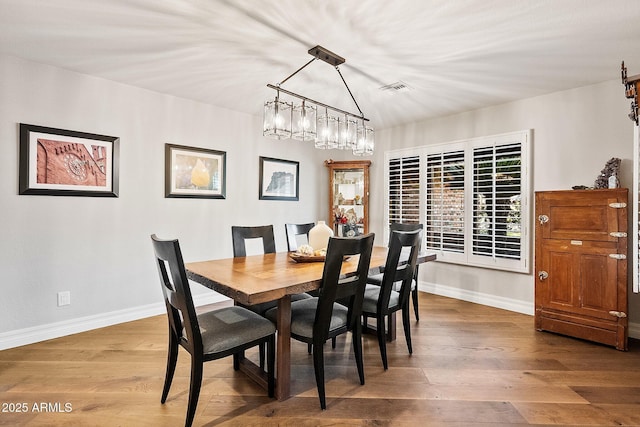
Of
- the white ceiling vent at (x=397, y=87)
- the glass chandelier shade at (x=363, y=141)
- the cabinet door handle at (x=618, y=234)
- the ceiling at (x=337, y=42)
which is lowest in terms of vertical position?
the cabinet door handle at (x=618, y=234)

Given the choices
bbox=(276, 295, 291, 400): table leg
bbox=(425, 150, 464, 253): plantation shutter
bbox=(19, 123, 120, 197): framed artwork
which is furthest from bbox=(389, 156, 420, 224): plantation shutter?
bbox=(19, 123, 120, 197): framed artwork

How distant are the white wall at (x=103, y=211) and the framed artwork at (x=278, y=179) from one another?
0.19 metres

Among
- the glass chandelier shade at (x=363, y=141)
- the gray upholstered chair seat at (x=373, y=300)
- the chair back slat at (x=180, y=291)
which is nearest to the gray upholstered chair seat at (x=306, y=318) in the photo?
the gray upholstered chair seat at (x=373, y=300)

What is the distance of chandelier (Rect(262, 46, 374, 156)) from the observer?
8.11 feet

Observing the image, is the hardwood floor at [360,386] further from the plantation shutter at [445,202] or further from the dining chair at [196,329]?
the plantation shutter at [445,202]

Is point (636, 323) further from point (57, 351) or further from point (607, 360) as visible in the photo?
point (57, 351)

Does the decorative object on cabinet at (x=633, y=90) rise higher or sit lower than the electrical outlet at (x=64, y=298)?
higher

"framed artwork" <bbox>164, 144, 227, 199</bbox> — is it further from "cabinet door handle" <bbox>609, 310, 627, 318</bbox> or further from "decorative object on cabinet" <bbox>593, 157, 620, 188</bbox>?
"cabinet door handle" <bbox>609, 310, 627, 318</bbox>

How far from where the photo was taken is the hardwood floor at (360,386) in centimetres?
191

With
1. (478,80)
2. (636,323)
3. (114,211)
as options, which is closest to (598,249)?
(636,323)

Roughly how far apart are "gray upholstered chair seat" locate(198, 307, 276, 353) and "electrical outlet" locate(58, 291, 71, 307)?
6.06ft

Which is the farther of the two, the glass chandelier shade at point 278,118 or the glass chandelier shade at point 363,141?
the glass chandelier shade at point 363,141

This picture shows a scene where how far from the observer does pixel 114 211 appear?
336 centimetres

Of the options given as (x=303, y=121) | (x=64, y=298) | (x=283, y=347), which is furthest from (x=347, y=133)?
(x=64, y=298)
